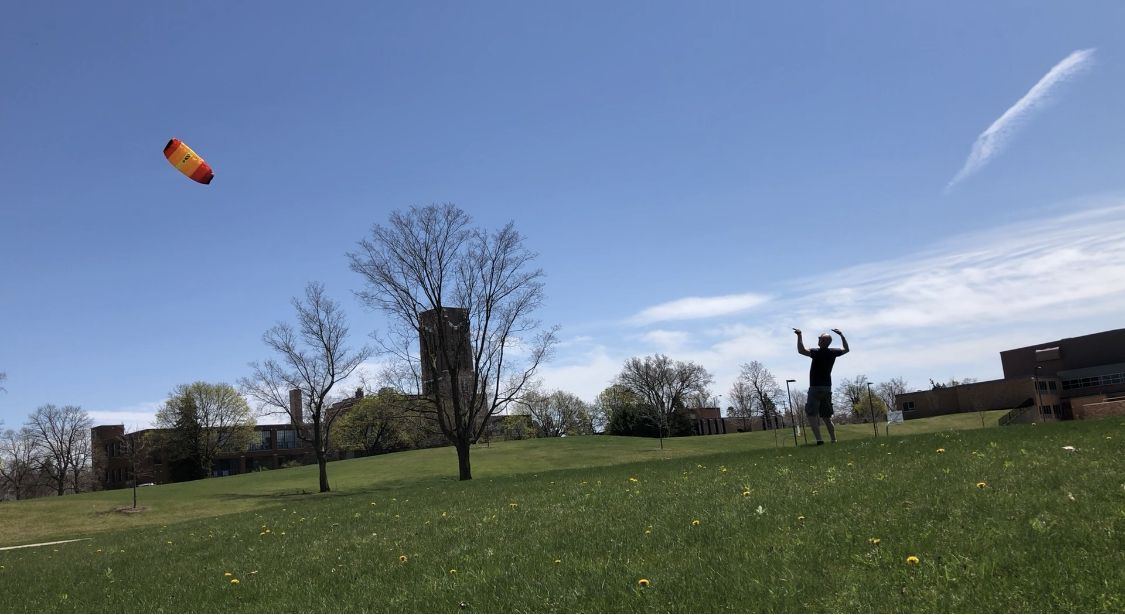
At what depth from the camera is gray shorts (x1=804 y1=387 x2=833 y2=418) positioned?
14734mm

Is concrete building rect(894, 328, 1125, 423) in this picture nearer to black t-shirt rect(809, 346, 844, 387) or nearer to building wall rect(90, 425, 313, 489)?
black t-shirt rect(809, 346, 844, 387)

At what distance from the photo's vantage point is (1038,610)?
4332 mm

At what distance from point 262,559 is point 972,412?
107664 mm

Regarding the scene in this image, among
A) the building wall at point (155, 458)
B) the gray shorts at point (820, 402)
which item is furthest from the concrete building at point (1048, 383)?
the building wall at point (155, 458)

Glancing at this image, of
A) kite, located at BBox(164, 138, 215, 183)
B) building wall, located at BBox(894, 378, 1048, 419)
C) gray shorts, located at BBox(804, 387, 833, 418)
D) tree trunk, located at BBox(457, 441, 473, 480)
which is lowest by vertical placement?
building wall, located at BBox(894, 378, 1048, 419)

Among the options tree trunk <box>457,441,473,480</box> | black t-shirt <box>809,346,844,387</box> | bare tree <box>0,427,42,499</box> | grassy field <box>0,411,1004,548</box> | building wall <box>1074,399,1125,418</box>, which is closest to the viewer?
Result: black t-shirt <box>809,346,844,387</box>

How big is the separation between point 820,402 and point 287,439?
133337 mm

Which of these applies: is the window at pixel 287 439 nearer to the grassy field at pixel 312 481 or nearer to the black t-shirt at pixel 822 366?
the grassy field at pixel 312 481

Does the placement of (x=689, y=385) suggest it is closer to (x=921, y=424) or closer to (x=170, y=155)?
(x=921, y=424)

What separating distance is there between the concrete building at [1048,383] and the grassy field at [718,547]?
100 metres

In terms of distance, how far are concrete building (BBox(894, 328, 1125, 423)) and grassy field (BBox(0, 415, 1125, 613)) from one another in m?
100

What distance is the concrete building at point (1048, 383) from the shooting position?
96688 mm

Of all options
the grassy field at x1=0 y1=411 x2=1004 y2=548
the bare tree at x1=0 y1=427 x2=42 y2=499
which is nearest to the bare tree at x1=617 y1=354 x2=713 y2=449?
the grassy field at x1=0 y1=411 x2=1004 y2=548

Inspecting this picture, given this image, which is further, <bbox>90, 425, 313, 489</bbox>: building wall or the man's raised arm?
<bbox>90, 425, 313, 489</bbox>: building wall
